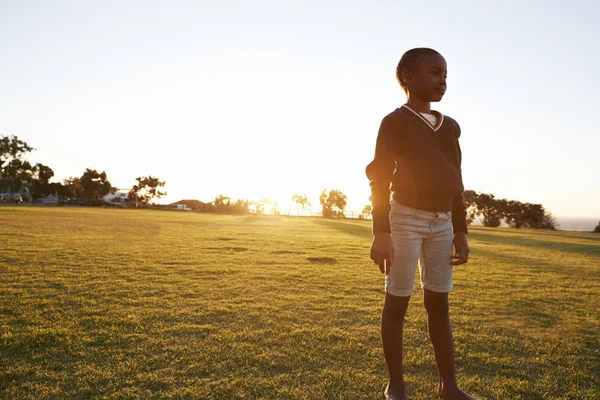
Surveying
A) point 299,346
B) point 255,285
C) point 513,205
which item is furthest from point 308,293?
point 513,205

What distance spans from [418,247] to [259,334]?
78.9 inches

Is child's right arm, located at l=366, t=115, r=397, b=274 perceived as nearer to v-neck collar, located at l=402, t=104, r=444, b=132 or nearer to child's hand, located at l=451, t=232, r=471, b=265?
v-neck collar, located at l=402, t=104, r=444, b=132

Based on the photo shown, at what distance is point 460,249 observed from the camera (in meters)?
2.53

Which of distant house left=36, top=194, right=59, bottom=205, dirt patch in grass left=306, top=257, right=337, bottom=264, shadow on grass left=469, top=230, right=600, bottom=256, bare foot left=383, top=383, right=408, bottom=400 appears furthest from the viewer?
distant house left=36, top=194, right=59, bottom=205

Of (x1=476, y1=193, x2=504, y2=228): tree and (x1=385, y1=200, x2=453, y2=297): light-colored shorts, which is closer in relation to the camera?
(x1=385, y1=200, x2=453, y2=297): light-colored shorts

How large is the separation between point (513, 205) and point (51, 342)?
2481 inches

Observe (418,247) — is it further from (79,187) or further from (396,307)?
(79,187)

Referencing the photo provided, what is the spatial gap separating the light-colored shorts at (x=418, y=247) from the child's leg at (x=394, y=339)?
0.29 ft

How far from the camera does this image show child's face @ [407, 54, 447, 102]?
7.95 feet

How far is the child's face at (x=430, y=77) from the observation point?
2.42m

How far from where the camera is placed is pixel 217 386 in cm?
261

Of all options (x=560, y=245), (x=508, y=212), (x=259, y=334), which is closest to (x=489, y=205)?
(x=508, y=212)

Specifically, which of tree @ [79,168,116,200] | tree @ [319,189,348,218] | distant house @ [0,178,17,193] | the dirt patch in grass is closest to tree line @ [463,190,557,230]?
tree @ [319,189,348,218]

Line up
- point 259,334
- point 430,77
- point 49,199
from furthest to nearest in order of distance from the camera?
point 49,199 → point 259,334 → point 430,77
